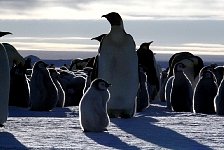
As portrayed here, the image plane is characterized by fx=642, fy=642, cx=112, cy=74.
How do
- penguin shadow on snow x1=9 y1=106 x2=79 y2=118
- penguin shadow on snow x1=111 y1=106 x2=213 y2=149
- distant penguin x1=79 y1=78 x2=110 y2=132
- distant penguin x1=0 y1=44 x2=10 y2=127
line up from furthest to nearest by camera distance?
1. penguin shadow on snow x1=9 y1=106 x2=79 y2=118
2. distant penguin x1=0 y1=44 x2=10 y2=127
3. distant penguin x1=79 y1=78 x2=110 y2=132
4. penguin shadow on snow x1=111 y1=106 x2=213 y2=149

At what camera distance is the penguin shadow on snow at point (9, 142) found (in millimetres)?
6422

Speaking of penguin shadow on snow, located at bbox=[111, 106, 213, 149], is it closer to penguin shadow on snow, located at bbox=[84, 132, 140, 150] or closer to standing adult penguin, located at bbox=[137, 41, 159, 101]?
penguin shadow on snow, located at bbox=[84, 132, 140, 150]

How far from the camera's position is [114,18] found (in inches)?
411

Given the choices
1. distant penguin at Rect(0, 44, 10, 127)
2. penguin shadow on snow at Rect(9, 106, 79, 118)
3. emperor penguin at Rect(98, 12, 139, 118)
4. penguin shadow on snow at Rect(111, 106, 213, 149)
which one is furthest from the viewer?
penguin shadow on snow at Rect(9, 106, 79, 118)

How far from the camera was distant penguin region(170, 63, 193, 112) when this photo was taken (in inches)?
516

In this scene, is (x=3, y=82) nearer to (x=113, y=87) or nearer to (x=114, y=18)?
(x=113, y=87)

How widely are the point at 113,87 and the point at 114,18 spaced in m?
1.13

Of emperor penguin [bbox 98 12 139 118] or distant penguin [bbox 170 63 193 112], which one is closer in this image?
emperor penguin [bbox 98 12 139 118]

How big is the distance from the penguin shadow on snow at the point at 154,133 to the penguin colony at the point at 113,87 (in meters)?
0.46

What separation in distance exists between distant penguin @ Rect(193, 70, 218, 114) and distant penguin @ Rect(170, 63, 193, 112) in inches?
28.6

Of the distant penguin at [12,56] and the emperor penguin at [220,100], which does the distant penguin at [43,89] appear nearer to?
the emperor penguin at [220,100]

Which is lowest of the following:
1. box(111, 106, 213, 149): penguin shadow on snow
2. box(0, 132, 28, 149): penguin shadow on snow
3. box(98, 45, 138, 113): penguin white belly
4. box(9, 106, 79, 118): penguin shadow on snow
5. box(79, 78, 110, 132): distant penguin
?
box(9, 106, 79, 118): penguin shadow on snow

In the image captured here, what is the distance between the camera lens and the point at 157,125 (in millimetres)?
8891

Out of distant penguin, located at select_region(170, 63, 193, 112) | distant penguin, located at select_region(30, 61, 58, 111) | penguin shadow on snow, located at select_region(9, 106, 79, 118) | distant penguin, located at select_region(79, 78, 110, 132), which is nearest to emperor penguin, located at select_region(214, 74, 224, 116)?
distant penguin, located at select_region(170, 63, 193, 112)
